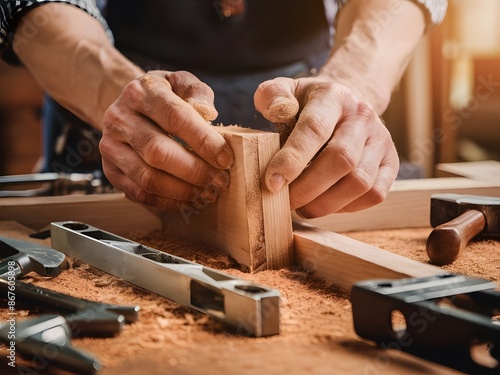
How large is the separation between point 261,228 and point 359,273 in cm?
20

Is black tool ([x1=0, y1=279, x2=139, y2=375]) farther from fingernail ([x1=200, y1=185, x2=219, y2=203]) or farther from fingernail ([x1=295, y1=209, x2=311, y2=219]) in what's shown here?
fingernail ([x1=295, y1=209, x2=311, y2=219])

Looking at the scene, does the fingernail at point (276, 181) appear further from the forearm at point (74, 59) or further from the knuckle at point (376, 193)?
the forearm at point (74, 59)

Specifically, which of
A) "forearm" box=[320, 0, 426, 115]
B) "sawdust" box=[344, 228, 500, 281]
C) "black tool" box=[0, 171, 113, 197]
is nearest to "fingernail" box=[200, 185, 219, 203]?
"sawdust" box=[344, 228, 500, 281]

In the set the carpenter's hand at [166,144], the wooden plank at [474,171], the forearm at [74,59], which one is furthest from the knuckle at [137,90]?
the wooden plank at [474,171]

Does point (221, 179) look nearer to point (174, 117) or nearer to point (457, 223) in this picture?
point (174, 117)

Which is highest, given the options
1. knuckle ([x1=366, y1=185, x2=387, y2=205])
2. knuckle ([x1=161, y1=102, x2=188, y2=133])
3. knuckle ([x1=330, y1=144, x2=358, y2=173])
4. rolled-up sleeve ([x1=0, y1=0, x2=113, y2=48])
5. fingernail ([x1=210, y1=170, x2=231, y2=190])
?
rolled-up sleeve ([x1=0, y1=0, x2=113, y2=48])

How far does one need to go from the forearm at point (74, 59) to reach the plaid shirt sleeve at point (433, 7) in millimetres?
761

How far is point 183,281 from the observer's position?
0.83 m

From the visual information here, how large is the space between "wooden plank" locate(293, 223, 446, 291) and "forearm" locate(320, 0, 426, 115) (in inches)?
23.4

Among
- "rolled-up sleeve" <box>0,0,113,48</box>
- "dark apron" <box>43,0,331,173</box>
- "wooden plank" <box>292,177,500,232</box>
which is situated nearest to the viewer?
"wooden plank" <box>292,177,500,232</box>

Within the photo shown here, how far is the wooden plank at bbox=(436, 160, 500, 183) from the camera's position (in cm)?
168

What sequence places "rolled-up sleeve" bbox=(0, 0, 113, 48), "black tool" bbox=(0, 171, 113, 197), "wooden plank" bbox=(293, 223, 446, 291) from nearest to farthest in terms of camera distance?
"wooden plank" bbox=(293, 223, 446, 291), "rolled-up sleeve" bbox=(0, 0, 113, 48), "black tool" bbox=(0, 171, 113, 197)

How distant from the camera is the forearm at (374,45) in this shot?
1622 millimetres

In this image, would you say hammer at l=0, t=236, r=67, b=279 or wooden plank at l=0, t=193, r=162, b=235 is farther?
wooden plank at l=0, t=193, r=162, b=235
